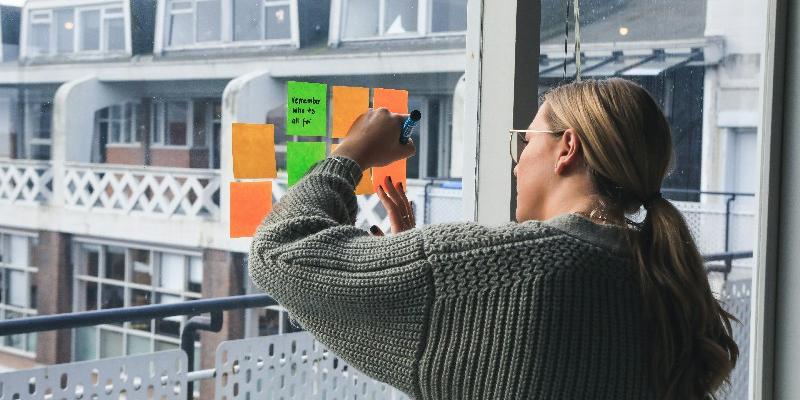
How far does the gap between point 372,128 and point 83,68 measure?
1.54 feet

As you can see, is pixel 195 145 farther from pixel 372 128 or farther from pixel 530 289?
pixel 530 289

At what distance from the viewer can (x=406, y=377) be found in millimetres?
1011

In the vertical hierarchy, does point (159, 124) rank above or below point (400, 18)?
below

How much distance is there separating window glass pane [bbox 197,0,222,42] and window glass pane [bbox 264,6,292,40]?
9 centimetres

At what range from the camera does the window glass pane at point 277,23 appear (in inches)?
60.1

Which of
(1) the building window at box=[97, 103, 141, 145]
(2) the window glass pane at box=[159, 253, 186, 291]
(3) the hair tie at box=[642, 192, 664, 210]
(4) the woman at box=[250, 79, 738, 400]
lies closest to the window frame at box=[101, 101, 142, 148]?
(1) the building window at box=[97, 103, 141, 145]

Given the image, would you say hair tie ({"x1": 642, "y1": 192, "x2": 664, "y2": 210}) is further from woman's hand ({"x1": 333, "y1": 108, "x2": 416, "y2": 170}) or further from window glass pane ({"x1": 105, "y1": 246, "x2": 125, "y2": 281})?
window glass pane ({"x1": 105, "y1": 246, "x2": 125, "y2": 281})

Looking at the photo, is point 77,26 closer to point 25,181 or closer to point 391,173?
point 25,181

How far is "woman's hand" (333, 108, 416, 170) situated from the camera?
1211 millimetres

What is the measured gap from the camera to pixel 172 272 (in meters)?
1.52

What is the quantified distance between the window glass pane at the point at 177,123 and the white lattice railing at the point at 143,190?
0.16ft

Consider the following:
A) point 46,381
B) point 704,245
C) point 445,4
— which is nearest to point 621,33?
point 445,4

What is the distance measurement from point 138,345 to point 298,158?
45 centimetres

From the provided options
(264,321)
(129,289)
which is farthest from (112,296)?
(264,321)
